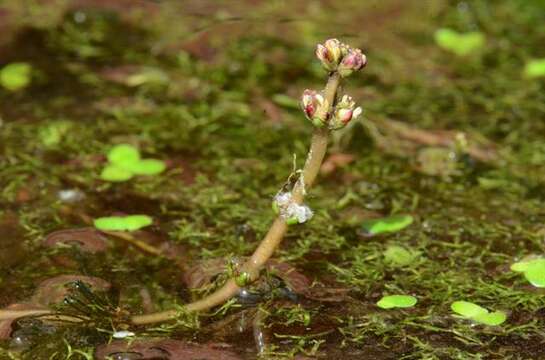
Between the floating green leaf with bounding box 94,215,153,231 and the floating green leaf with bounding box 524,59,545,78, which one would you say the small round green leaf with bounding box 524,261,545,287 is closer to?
the floating green leaf with bounding box 94,215,153,231

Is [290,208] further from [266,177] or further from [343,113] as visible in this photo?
[266,177]

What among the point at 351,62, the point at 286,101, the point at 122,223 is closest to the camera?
the point at 351,62

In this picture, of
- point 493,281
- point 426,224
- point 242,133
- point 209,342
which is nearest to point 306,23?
point 242,133

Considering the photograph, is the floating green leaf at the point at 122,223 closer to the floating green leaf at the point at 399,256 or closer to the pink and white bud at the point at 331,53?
the floating green leaf at the point at 399,256

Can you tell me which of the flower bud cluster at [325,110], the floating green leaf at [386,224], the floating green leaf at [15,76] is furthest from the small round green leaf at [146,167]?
the flower bud cluster at [325,110]

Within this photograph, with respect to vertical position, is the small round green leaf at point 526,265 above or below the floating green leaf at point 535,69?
below

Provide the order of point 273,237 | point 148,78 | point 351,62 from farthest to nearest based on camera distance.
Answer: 1. point 148,78
2. point 273,237
3. point 351,62

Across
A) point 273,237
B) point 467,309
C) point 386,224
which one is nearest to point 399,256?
point 386,224
